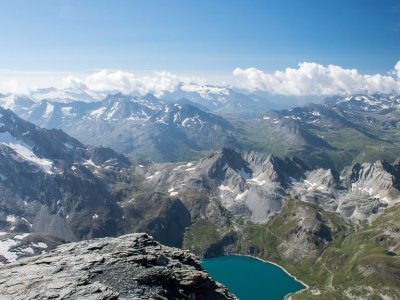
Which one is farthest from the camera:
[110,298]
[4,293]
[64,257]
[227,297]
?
[227,297]

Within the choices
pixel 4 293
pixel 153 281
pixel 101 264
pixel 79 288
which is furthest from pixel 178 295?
pixel 4 293

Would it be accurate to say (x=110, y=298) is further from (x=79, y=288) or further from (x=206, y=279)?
(x=206, y=279)

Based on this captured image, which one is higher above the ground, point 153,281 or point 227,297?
point 153,281

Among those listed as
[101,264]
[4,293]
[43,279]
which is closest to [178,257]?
[101,264]

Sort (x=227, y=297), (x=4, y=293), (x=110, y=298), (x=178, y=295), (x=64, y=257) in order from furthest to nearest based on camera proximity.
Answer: (x=227, y=297)
(x=64, y=257)
(x=178, y=295)
(x=4, y=293)
(x=110, y=298)

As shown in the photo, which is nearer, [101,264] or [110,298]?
[110,298]

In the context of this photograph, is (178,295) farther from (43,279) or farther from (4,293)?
(4,293)

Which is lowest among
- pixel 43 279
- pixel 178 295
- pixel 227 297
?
pixel 227 297
